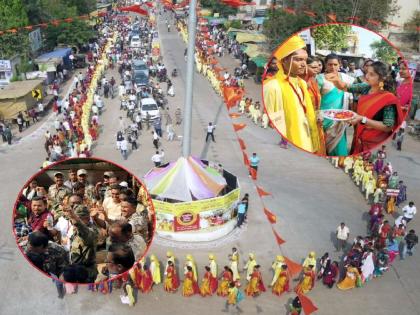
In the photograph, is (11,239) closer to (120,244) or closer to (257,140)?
(120,244)

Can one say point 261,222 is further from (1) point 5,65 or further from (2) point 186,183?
(1) point 5,65

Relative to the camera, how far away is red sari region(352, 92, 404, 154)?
485cm

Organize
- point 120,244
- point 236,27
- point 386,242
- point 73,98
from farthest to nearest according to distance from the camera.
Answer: point 236,27 → point 73,98 → point 386,242 → point 120,244

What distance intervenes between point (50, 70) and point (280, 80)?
1117 inches

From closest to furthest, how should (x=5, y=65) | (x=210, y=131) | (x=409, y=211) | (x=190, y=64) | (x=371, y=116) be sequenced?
(x=371, y=116) → (x=190, y=64) → (x=409, y=211) → (x=210, y=131) → (x=5, y=65)

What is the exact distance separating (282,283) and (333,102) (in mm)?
6847

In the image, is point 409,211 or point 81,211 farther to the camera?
point 409,211

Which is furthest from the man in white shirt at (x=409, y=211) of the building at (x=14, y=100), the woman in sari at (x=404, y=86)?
the building at (x=14, y=100)

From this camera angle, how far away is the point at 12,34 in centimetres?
2911

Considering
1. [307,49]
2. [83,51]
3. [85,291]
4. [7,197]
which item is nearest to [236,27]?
[83,51]

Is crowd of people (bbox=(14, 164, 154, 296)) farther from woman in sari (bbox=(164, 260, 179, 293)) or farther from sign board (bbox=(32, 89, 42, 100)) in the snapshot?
sign board (bbox=(32, 89, 42, 100))

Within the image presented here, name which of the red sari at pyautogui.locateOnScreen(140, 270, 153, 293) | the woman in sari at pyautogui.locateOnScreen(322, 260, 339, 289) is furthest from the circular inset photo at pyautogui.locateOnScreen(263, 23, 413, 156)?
the red sari at pyautogui.locateOnScreen(140, 270, 153, 293)

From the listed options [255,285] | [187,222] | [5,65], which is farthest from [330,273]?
[5,65]

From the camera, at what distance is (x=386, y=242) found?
1221cm
